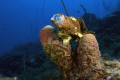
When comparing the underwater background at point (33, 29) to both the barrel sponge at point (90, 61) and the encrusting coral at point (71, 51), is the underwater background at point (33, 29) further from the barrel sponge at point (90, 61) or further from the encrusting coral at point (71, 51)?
the barrel sponge at point (90, 61)

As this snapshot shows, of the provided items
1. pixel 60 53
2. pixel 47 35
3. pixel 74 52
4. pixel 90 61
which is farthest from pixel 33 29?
pixel 90 61

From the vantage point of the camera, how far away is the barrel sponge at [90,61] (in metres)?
1.63

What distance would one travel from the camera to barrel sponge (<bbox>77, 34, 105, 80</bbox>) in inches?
64.2

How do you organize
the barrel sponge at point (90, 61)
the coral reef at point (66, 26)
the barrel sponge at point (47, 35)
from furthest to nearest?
the barrel sponge at point (47, 35) < the coral reef at point (66, 26) < the barrel sponge at point (90, 61)

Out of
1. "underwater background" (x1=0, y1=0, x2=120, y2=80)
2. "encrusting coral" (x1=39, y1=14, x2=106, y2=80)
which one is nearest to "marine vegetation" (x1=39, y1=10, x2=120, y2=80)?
"encrusting coral" (x1=39, y1=14, x2=106, y2=80)

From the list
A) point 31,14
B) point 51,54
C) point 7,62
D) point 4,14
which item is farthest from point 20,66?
point 31,14

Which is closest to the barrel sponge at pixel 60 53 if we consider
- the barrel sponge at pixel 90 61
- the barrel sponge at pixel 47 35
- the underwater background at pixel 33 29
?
the barrel sponge at pixel 47 35

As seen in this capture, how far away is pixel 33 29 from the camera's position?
349 feet

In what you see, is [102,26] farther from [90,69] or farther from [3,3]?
[3,3]

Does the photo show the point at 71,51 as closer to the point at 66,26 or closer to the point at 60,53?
the point at 60,53

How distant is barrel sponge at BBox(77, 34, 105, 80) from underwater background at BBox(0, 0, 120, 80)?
3.03m

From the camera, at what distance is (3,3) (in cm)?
8450

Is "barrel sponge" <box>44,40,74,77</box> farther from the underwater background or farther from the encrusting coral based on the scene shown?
the underwater background

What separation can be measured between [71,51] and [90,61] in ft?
1.55
